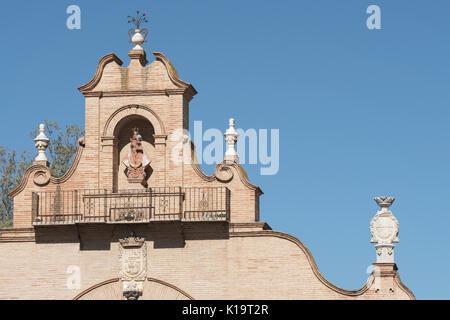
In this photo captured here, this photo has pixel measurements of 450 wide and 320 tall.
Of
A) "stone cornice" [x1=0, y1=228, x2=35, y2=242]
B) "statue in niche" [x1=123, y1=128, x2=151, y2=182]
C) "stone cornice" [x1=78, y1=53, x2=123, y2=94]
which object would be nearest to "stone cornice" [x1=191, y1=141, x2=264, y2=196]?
"statue in niche" [x1=123, y1=128, x2=151, y2=182]

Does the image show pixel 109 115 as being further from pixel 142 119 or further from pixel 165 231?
pixel 165 231

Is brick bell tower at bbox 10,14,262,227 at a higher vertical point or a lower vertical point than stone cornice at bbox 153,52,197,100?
lower

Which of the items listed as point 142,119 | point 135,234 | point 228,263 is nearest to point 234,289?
point 228,263

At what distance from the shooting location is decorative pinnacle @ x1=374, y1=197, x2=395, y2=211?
139ft

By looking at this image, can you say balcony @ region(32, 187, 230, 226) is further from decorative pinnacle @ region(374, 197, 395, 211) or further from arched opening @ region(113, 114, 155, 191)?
decorative pinnacle @ region(374, 197, 395, 211)

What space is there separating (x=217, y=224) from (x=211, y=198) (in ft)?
3.12

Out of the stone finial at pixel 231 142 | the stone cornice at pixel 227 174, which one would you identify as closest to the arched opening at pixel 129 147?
the stone cornice at pixel 227 174

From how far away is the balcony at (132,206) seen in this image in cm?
4355

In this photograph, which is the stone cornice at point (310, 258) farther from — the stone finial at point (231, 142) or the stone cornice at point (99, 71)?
the stone cornice at point (99, 71)

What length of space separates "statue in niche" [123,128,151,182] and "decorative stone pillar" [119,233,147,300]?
200 centimetres

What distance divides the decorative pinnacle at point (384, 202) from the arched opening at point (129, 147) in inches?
289

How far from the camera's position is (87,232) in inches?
1731

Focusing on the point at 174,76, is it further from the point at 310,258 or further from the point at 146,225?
the point at 310,258
